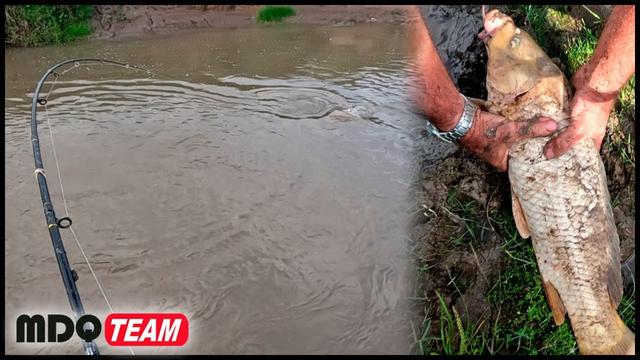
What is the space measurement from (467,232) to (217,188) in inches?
68.5

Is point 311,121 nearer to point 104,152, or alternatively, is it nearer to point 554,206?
point 104,152

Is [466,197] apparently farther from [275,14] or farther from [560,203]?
[275,14]

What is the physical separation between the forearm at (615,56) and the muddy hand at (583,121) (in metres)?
0.04

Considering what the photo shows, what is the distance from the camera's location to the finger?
8.12 feet

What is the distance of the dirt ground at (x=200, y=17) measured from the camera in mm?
9203

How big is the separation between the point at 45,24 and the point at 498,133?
8.79 metres

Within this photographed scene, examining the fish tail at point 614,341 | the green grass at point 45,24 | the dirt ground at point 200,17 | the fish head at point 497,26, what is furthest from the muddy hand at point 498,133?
the green grass at point 45,24

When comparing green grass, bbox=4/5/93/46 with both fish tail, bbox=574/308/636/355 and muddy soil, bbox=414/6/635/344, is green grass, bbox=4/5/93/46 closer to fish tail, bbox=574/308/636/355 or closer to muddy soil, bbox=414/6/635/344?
muddy soil, bbox=414/6/635/344

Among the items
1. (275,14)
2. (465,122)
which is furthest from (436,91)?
(275,14)

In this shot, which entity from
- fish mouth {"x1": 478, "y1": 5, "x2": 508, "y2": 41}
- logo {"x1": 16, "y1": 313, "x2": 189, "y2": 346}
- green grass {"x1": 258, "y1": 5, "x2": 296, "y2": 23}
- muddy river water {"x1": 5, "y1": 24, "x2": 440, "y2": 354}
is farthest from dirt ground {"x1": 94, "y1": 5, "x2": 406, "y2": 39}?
logo {"x1": 16, "y1": 313, "x2": 189, "y2": 346}

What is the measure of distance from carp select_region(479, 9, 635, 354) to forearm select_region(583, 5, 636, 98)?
0.17 meters

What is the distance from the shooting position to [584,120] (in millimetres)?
2480

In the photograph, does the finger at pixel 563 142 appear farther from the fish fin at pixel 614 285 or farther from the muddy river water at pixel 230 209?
the muddy river water at pixel 230 209

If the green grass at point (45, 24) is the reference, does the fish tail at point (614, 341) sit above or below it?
below
